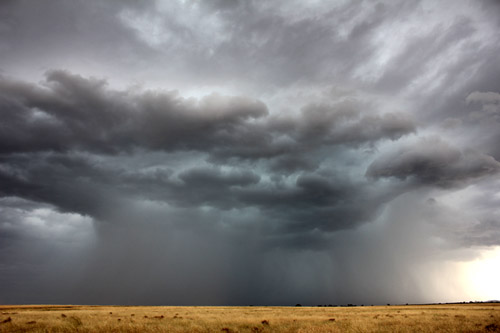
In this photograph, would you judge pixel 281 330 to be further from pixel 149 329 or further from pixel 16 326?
pixel 16 326

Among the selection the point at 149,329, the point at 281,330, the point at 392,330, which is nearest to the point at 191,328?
the point at 149,329

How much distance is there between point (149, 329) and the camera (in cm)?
2752

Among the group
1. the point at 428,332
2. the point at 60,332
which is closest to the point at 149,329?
the point at 60,332

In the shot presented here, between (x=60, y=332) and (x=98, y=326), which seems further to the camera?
(x=98, y=326)

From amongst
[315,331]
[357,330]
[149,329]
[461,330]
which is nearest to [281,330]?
[315,331]

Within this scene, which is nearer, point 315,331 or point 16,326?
point 315,331

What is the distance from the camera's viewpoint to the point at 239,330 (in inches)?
1131

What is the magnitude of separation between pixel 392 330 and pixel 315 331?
727 centimetres

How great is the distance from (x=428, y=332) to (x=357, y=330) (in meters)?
5.84

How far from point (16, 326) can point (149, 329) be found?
514 inches

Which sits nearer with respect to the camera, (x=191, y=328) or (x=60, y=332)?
(x=60, y=332)

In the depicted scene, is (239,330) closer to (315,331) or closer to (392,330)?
(315,331)

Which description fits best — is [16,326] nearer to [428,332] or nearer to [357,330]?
[357,330]

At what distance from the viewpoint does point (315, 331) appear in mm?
26344
